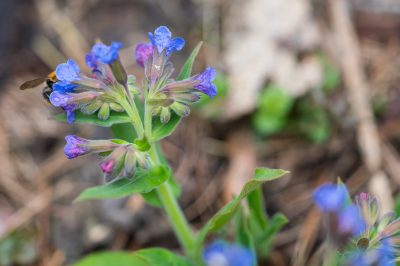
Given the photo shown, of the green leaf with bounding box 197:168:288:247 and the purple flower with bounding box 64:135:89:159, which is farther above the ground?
the purple flower with bounding box 64:135:89:159

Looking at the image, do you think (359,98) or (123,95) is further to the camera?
(359,98)

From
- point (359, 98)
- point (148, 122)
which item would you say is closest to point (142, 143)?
point (148, 122)

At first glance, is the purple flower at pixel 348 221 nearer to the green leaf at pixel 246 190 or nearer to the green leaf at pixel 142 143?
the green leaf at pixel 246 190

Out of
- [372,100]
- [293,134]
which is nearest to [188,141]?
[293,134]

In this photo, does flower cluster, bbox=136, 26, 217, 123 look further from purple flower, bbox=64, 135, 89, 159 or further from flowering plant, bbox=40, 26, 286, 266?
purple flower, bbox=64, 135, 89, 159

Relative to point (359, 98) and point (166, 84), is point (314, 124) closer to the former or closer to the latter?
point (359, 98)

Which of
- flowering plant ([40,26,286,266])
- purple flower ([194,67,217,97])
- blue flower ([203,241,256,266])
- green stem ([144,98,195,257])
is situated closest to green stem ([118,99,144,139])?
flowering plant ([40,26,286,266])

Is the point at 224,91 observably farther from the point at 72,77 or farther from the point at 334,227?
the point at 334,227
